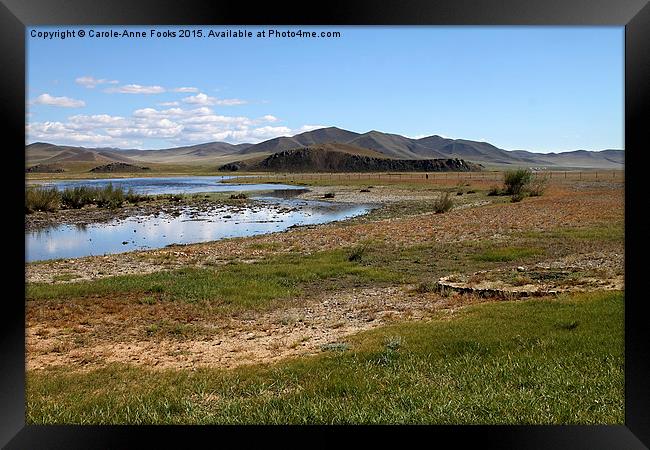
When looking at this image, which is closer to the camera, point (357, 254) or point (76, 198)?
A: point (357, 254)

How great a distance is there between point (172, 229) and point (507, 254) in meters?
15.2

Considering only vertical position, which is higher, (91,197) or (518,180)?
(518,180)

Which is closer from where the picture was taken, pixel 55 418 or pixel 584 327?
pixel 55 418

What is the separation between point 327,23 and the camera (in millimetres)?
4055

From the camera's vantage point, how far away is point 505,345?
629cm

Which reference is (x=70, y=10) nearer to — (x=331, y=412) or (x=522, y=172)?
(x=331, y=412)

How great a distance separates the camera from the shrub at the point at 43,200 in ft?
93.7

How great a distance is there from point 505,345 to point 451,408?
1.96 m

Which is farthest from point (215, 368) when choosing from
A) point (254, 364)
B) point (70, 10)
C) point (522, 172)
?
point (522, 172)

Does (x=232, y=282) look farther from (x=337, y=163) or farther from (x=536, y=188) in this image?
(x=337, y=163)

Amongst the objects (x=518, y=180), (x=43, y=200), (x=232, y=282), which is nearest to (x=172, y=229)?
(x=43, y=200)

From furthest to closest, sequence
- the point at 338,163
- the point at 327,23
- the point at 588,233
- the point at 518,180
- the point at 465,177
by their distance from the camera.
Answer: the point at 338,163 < the point at 465,177 < the point at 518,180 < the point at 588,233 < the point at 327,23

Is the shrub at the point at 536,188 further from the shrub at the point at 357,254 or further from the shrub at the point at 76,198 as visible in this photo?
the shrub at the point at 76,198
